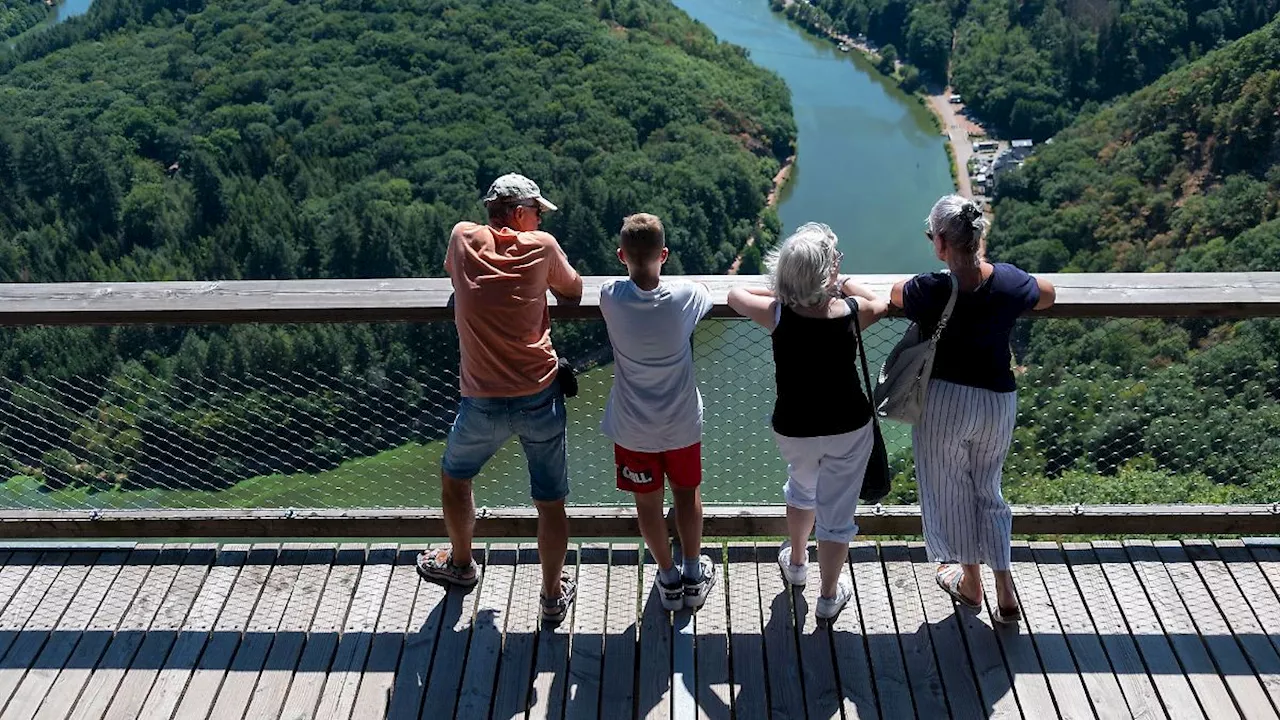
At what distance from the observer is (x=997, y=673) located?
266cm

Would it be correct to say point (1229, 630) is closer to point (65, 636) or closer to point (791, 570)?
point (791, 570)

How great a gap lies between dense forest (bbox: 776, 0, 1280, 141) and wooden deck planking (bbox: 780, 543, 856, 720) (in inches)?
2180

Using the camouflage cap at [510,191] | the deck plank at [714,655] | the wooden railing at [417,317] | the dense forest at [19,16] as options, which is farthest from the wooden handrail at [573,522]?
the dense forest at [19,16]

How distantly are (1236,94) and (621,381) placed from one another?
43237 mm

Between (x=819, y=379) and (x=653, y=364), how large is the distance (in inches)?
14.1

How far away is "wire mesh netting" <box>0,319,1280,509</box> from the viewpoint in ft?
15.6

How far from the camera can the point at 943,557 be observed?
2723 millimetres

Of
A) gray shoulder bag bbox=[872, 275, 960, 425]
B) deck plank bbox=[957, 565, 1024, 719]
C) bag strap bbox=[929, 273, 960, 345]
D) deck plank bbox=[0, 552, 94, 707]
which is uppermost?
bag strap bbox=[929, 273, 960, 345]

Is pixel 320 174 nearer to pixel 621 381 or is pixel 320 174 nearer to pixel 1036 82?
pixel 1036 82

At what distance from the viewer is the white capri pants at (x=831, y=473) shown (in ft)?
8.38

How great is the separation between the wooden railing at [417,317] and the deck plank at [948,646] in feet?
0.41

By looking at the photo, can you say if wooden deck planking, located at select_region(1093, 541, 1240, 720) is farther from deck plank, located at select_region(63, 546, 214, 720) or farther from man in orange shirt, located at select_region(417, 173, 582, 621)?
deck plank, located at select_region(63, 546, 214, 720)

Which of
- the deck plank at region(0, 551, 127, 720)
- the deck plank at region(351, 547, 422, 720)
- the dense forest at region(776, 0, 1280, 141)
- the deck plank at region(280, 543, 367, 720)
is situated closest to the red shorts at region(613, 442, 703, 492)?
the deck plank at region(351, 547, 422, 720)

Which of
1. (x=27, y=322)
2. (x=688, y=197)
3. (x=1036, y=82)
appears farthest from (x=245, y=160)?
(x=27, y=322)
